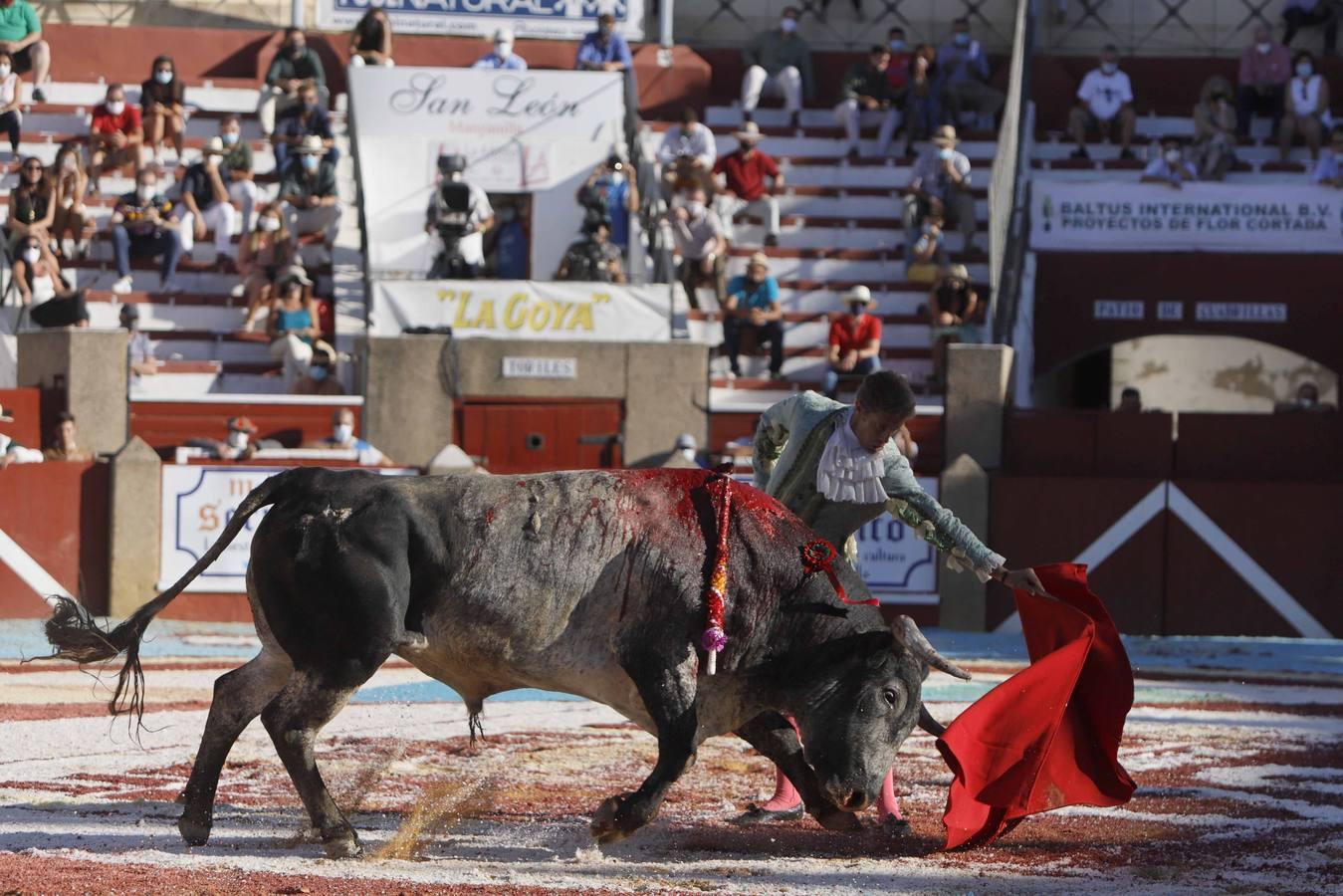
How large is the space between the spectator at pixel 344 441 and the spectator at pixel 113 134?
5.44 metres

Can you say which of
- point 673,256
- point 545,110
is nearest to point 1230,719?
point 673,256

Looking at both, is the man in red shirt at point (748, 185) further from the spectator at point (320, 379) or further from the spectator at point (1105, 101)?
the spectator at point (320, 379)

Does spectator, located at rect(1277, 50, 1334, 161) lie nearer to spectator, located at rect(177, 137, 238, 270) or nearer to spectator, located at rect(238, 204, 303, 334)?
spectator, located at rect(238, 204, 303, 334)

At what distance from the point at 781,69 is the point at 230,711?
17.9 m

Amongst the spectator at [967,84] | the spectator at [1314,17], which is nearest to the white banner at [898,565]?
the spectator at [967,84]

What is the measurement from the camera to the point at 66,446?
16.0 meters

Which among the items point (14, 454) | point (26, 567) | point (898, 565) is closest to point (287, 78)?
point (14, 454)

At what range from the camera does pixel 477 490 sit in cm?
693

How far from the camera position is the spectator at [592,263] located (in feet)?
63.5

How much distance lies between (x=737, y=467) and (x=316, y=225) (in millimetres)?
6392

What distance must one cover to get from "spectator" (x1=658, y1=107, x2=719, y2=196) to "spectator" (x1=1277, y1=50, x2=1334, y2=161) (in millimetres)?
6001

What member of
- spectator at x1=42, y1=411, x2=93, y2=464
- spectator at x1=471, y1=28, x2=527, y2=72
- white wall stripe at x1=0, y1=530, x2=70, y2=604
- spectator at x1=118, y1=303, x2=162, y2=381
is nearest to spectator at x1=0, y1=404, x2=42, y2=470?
spectator at x1=42, y1=411, x2=93, y2=464

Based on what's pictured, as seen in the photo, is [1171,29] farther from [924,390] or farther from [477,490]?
[477,490]

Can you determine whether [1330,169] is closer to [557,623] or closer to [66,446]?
[66,446]
